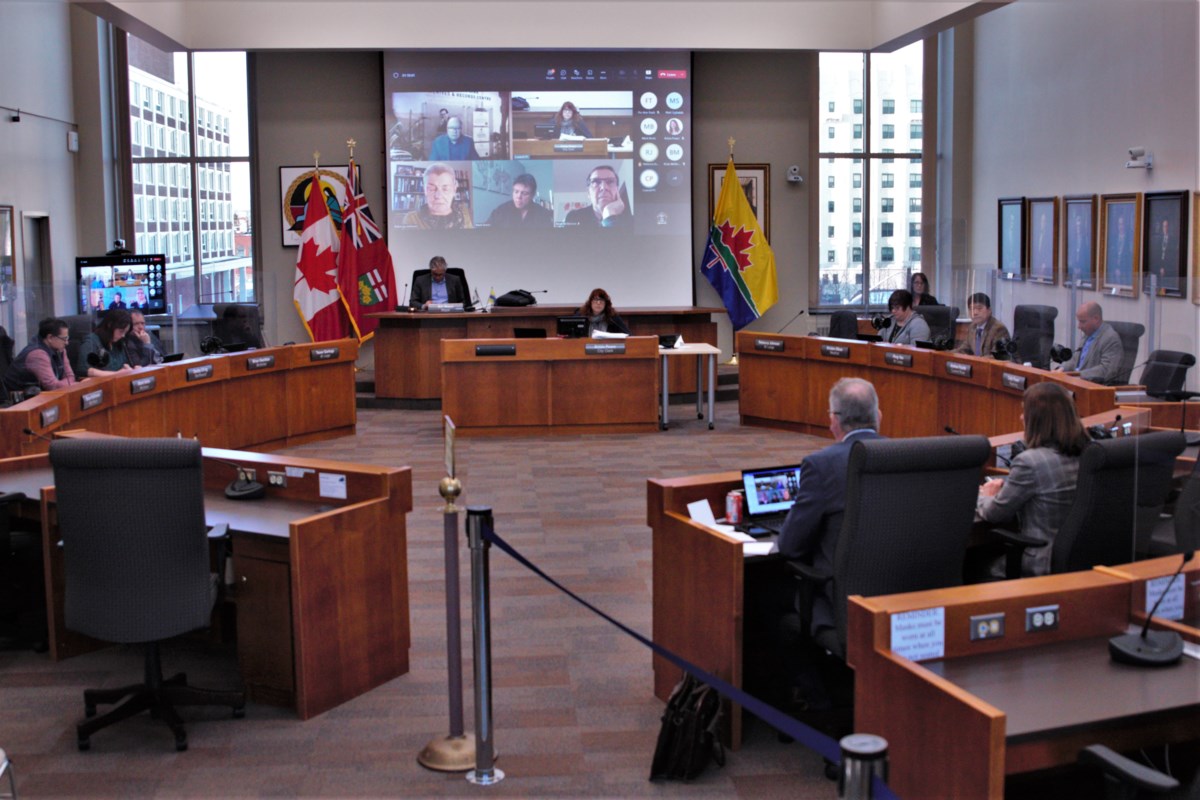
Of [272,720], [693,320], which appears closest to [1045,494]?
[272,720]

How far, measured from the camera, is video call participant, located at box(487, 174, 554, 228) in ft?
48.1

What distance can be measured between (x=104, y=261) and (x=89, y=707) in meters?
9.29

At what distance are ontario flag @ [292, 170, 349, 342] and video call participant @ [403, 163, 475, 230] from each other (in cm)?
108

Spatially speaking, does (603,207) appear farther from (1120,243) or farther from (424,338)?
(1120,243)

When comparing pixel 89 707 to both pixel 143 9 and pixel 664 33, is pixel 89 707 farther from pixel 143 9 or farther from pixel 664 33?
pixel 664 33

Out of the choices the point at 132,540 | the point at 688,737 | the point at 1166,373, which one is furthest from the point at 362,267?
the point at 688,737

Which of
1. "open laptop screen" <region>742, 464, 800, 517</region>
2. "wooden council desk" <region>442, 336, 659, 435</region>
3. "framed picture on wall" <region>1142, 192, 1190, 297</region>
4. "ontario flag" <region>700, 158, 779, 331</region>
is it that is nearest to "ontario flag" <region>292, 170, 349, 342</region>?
"wooden council desk" <region>442, 336, 659, 435</region>

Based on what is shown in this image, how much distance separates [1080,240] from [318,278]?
8.05 meters

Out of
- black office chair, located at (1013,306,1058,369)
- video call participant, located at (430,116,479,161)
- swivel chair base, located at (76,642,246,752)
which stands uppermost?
video call participant, located at (430,116,479,161)

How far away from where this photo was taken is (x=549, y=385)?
35.8ft

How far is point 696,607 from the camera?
452 centimetres

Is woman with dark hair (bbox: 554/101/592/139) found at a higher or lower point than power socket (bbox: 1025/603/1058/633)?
higher

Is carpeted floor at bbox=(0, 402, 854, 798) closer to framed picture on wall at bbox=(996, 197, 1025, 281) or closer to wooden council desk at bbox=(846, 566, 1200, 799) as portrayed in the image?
wooden council desk at bbox=(846, 566, 1200, 799)

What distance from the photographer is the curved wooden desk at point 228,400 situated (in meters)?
7.97
